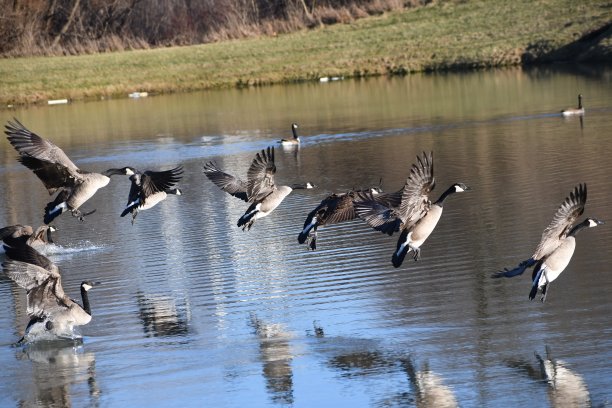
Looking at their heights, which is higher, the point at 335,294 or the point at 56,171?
the point at 56,171

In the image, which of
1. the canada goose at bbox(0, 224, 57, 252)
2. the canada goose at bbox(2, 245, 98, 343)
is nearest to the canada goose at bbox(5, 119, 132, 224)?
the canada goose at bbox(0, 224, 57, 252)

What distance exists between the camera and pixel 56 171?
15273 mm

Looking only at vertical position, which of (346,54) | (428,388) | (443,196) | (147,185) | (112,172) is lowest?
(428,388)

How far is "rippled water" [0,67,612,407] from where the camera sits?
10.4 metres

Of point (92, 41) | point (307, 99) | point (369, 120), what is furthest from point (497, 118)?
point (92, 41)

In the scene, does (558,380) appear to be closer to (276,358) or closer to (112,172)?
(276,358)

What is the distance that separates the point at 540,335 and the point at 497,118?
1922 centimetres

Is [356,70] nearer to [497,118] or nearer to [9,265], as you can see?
[497,118]

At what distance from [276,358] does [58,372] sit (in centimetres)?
227

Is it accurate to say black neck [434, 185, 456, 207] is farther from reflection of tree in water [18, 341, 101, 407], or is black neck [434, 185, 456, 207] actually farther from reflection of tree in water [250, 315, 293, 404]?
reflection of tree in water [18, 341, 101, 407]

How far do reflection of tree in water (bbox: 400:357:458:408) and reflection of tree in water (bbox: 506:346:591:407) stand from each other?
2.49 feet

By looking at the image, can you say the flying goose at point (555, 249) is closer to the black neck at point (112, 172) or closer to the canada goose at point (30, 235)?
the black neck at point (112, 172)

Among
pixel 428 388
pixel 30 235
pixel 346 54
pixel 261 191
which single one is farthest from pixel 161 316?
pixel 346 54

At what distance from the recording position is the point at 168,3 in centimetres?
6588
